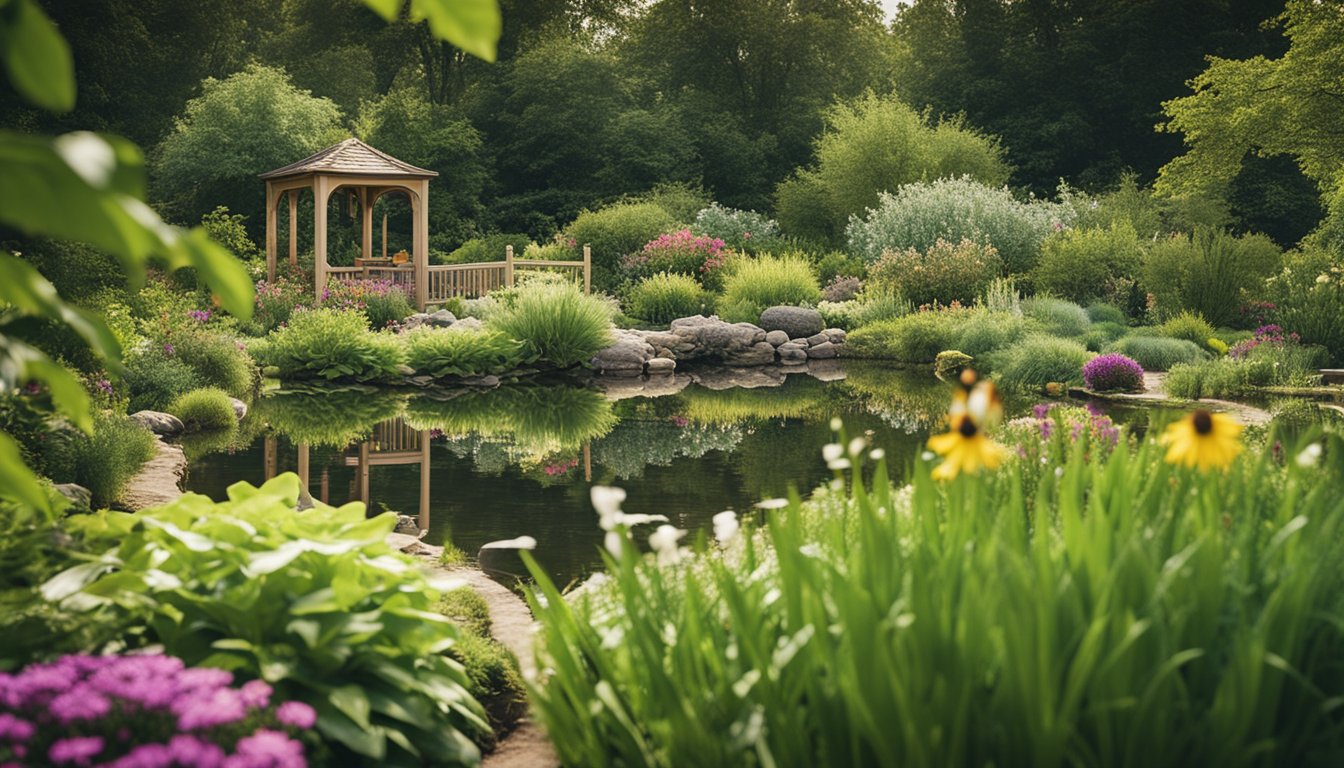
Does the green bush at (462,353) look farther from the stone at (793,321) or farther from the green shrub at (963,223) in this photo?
the green shrub at (963,223)

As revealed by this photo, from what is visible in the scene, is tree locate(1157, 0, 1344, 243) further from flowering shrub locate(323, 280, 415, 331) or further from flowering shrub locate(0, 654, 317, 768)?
flowering shrub locate(0, 654, 317, 768)

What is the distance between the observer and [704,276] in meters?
22.8

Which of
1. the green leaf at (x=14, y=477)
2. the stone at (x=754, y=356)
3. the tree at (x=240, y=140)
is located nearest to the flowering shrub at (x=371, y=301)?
the stone at (x=754, y=356)

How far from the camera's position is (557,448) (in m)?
9.38

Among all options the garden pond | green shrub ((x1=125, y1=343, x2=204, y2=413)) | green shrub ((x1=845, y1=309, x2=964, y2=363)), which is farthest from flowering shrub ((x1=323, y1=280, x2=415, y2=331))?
green shrub ((x1=845, y1=309, x2=964, y2=363))

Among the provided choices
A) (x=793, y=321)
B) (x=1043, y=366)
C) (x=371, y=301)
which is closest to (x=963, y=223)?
(x=793, y=321)

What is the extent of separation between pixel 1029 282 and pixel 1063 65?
19329 millimetres

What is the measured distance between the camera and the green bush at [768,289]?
19906mm

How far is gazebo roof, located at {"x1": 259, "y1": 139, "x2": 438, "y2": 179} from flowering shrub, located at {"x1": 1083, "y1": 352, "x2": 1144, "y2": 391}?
10834 millimetres

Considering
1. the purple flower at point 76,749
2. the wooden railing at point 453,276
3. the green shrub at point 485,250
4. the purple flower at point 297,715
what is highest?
the green shrub at point 485,250

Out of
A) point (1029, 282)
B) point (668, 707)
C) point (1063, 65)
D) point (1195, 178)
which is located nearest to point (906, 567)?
point (668, 707)

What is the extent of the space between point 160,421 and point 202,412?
55cm

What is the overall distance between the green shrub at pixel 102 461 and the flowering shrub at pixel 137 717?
4.38 m

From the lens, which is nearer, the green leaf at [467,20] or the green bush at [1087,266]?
the green leaf at [467,20]
